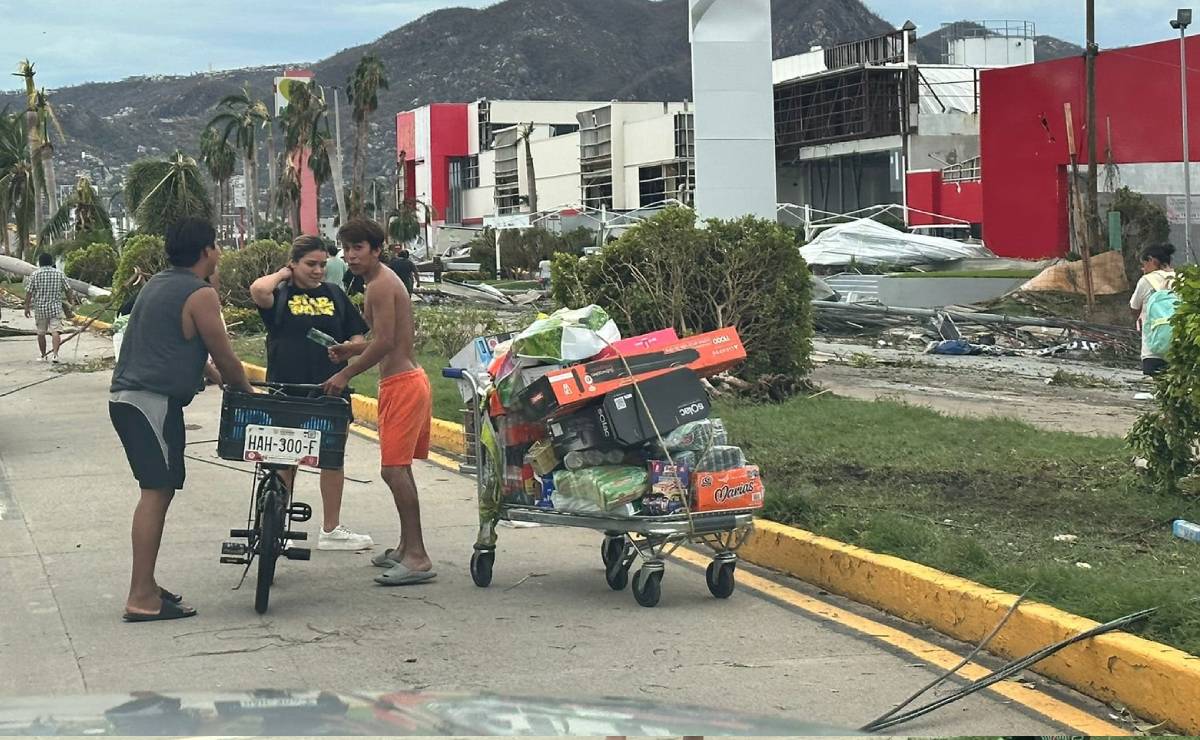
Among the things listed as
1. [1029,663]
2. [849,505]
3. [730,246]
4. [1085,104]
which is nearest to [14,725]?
[1029,663]

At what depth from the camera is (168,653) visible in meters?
6.95

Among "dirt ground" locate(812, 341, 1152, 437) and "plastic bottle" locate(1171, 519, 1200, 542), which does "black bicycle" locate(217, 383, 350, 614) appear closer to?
"plastic bottle" locate(1171, 519, 1200, 542)

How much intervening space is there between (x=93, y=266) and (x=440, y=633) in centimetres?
4925

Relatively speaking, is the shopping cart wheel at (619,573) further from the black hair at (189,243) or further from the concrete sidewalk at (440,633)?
the black hair at (189,243)

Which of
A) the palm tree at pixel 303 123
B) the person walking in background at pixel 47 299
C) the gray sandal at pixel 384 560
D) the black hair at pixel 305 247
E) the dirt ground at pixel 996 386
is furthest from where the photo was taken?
the palm tree at pixel 303 123

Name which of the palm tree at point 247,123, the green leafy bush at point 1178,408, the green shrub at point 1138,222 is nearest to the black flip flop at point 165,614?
the green leafy bush at point 1178,408

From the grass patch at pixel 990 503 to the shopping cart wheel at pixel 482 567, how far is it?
1863 mm

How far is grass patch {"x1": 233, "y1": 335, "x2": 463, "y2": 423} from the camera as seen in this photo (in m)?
15.6

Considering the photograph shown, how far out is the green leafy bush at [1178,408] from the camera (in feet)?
28.8

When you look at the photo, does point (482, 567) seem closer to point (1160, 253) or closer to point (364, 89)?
point (1160, 253)

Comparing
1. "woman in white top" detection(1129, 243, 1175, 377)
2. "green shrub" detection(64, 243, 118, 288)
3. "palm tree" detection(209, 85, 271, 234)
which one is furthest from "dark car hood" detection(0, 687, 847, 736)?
"palm tree" detection(209, 85, 271, 234)

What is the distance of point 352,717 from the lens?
2.90m

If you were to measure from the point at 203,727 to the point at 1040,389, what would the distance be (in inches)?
662

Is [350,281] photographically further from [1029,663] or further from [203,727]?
[203,727]
